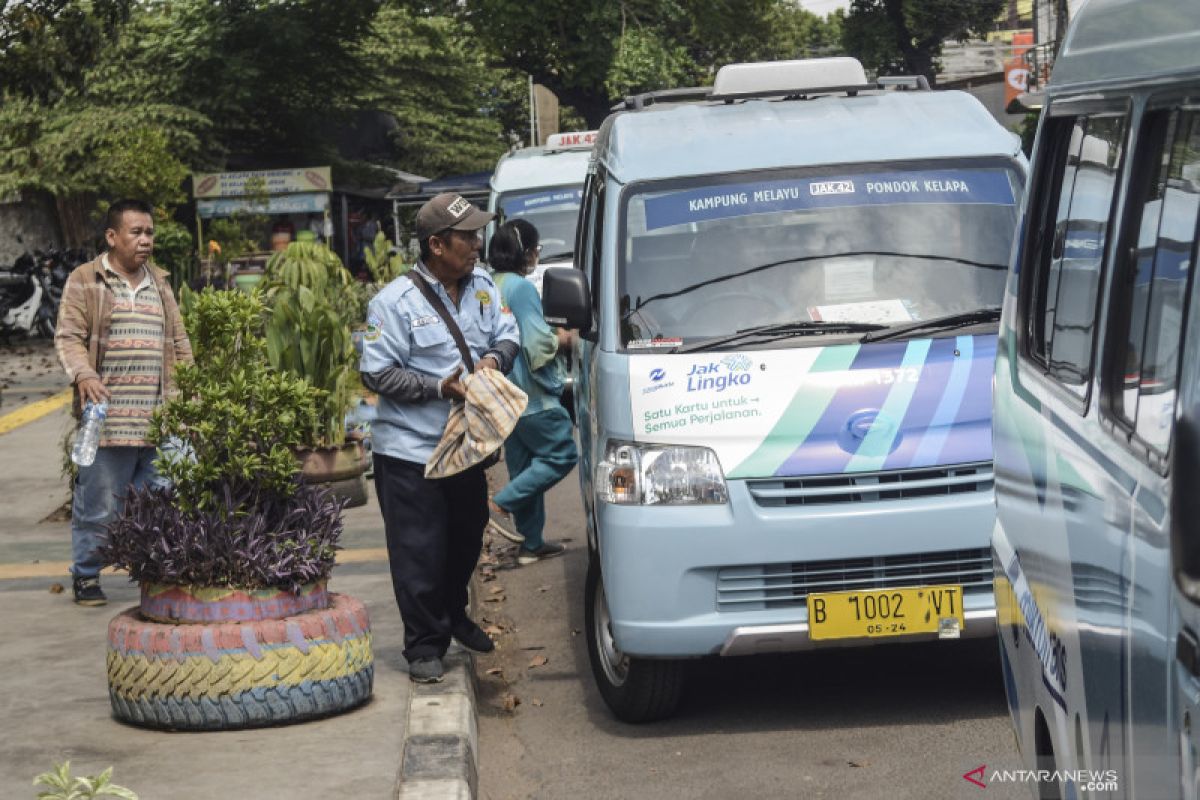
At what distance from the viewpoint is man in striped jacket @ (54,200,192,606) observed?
7.81m

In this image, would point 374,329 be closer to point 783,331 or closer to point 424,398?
point 424,398

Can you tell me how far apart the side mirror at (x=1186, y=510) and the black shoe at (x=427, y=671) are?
470 cm

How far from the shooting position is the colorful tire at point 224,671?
5.92m

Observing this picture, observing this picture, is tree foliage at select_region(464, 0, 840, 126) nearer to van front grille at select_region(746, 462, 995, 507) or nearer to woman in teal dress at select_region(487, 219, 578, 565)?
woman in teal dress at select_region(487, 219, 578, 565)

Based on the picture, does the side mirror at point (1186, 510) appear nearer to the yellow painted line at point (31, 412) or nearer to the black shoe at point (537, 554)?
the black shoe at point (537, 554)

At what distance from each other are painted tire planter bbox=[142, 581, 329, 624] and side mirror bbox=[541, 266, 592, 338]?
1.50m

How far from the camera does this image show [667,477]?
6.10 metres

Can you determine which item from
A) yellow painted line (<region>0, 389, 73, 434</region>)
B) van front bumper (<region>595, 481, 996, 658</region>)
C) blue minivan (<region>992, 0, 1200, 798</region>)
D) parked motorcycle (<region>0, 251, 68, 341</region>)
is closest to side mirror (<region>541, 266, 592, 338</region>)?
van front bumper (<region>595, 481, 996, 658</region>)

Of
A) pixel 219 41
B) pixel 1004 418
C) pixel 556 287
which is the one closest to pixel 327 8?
pixel 219 41

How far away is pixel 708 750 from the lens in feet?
20.3

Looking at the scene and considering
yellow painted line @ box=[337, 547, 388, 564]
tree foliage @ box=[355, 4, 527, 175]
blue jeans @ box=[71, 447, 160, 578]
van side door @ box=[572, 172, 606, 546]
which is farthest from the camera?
tree foliage @ box=[355, 4, 527, 175]

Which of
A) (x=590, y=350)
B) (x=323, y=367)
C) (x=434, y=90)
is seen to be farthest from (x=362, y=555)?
(x=434, y=90)

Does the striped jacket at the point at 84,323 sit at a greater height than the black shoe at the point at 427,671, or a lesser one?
greater

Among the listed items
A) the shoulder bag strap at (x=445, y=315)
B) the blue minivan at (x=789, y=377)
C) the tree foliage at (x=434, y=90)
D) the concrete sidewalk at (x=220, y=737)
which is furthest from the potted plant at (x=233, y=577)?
the tree foliage at (x=434, y=90)
